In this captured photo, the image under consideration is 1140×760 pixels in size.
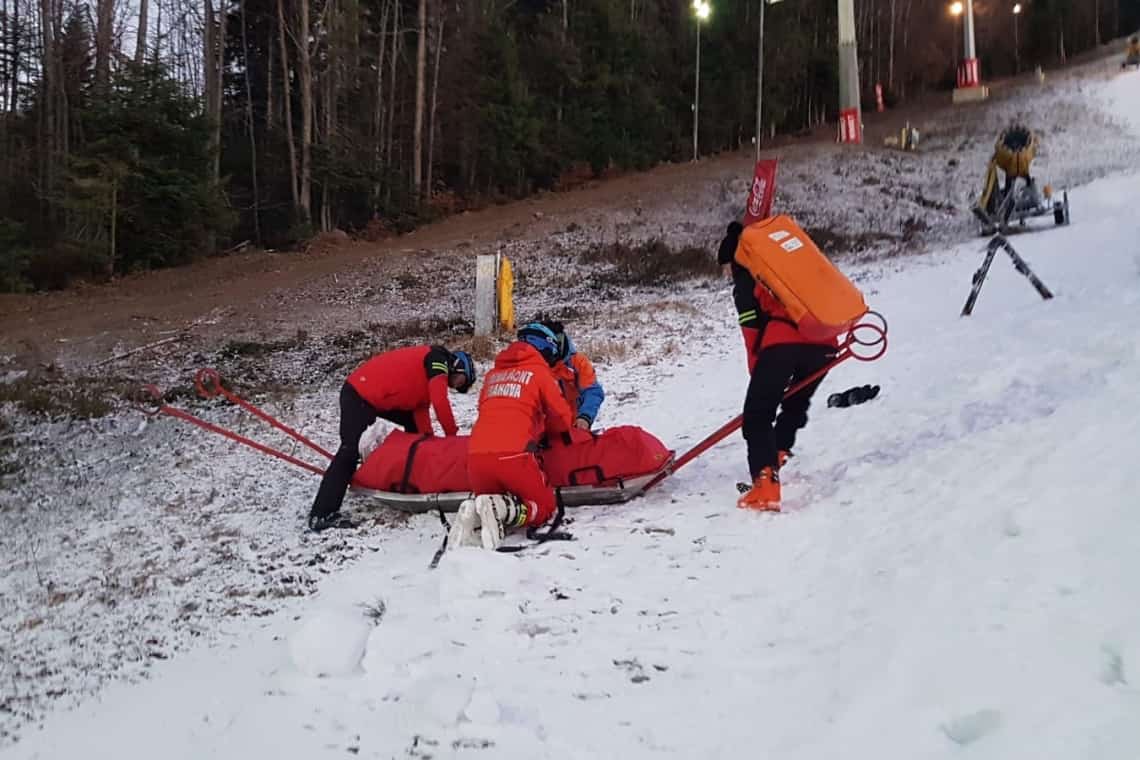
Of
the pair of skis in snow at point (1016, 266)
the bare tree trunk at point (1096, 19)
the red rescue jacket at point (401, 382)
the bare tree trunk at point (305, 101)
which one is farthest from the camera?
the bare tree trunk at point (1096, 19)

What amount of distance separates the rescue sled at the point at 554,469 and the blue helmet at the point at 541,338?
0.57 metres

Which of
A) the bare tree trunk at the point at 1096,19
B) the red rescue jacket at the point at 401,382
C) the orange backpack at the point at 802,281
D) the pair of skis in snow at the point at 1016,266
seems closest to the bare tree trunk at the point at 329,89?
the pair of skis in snow at the point at 1016,266

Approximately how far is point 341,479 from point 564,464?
154 centimetres

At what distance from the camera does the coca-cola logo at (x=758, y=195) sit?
581 centimetres

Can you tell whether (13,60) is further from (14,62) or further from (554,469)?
(554,469)

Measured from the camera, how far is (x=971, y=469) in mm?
4254

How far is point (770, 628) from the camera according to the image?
135 inches

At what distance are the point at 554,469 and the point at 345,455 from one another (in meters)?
1.44

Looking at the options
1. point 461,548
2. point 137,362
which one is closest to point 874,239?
point 137,362

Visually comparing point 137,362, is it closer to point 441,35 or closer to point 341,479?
point 341,479

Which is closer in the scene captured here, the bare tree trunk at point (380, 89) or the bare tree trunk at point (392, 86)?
the bare tree trunk at point (380, 89)

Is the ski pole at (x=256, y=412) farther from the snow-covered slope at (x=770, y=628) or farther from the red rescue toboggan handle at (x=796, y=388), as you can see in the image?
the red rescue toboggan handle at (x=796, y=388)

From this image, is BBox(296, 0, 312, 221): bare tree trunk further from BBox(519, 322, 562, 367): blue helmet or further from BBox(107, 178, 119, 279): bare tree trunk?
BBox(519, 322, 562, 367): blue helmet

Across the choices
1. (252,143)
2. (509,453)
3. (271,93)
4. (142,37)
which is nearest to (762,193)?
(509,453)
